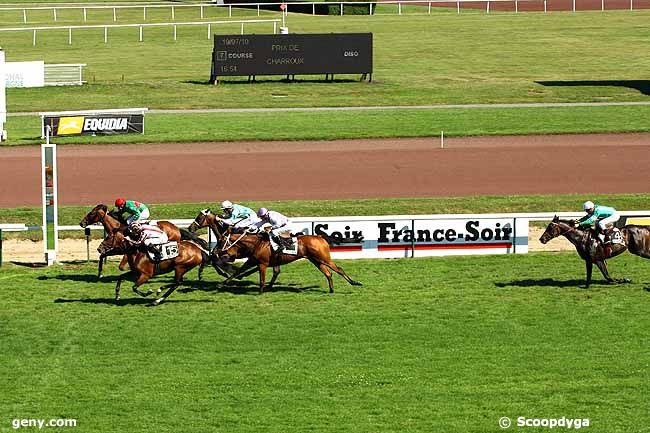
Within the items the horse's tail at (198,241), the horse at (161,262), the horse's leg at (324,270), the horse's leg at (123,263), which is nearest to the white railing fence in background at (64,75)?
the horse's leg at (123,263)

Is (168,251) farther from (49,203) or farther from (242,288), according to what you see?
(49,203)

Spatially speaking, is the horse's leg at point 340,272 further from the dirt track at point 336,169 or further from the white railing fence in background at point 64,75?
the white railing fence in background at point 64,75

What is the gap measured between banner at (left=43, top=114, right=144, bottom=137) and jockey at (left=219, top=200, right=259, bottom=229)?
19.8 m

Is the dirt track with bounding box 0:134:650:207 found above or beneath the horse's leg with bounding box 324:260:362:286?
above

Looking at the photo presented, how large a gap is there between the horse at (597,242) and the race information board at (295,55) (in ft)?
106

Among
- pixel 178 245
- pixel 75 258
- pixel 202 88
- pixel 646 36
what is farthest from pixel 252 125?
pixel 646 36

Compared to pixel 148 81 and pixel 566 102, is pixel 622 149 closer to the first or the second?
pixel 566 102

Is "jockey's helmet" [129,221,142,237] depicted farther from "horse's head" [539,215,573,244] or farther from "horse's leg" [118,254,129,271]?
"horse's head" [539,215,573,244]

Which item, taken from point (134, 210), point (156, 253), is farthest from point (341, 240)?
point (156, 253)

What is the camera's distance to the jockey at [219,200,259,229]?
92.6 feet

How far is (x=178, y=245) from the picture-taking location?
27.0 meters

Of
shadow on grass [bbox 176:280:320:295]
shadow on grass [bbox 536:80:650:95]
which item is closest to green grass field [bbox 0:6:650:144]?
shadow on grass [bbox 536:80:650:95]

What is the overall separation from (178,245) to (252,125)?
23301 millimetres

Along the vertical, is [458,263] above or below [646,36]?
below
